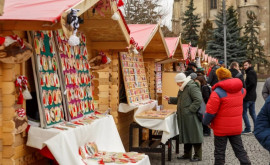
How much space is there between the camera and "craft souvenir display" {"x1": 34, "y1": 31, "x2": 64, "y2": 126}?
4.73 metres

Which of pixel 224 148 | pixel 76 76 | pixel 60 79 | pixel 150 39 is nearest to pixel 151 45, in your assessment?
pixel 150 39

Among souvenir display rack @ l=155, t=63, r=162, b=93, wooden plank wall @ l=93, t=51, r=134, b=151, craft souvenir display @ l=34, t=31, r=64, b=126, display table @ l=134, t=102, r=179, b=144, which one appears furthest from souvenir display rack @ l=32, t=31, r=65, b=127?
souvenir display rack @ l=155, t=63, r=162, b=93

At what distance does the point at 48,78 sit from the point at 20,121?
71 centimetres

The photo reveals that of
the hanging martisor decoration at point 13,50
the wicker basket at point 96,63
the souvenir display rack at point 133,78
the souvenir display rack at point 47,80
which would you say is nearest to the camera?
the hanging martisor decoration at point 13,50

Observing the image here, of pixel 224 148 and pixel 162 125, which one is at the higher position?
pixel 162 125

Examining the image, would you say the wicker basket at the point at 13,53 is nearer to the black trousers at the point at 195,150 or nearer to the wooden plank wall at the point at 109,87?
the wooden plank wall at the point at 109,87

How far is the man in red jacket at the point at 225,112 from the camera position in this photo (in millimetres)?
6566

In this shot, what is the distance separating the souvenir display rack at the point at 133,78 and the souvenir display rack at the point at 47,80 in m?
3.23

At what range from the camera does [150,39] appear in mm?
9289

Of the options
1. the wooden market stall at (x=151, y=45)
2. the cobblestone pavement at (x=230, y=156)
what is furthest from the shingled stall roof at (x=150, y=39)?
the cobblestone pavement at (x=230, y=156)

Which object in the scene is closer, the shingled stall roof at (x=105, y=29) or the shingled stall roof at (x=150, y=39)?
the shingled stall roof at (x=105, y=29)

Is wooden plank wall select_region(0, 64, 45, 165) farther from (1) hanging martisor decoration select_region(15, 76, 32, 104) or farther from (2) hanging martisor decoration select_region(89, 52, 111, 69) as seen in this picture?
(2) hanging martisor decoration select_region(89, 52, 111, 69)

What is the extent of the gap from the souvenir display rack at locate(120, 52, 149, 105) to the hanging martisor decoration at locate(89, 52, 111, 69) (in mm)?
1018

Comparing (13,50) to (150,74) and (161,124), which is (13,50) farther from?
(150,74)
